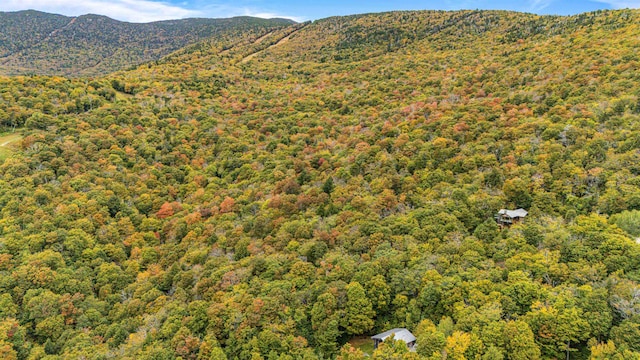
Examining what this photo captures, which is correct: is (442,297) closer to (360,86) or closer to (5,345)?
(5,345)

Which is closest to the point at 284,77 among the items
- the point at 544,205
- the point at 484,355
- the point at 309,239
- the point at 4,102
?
the point at 4,102

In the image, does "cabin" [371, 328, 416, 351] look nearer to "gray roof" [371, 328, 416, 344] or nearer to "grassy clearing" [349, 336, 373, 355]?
"gray roof" [371, 328, 416, 344]

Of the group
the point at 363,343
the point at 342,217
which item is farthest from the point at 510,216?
the point at 363,343

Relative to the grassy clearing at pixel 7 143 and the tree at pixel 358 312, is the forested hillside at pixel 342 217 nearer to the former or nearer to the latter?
the tree at pixel 358 312

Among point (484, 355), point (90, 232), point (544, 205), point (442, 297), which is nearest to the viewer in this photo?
point (484, 355)

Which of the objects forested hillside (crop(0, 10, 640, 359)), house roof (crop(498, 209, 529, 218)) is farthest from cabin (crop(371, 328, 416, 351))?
house roof (crop(498, 209, 529, 218))

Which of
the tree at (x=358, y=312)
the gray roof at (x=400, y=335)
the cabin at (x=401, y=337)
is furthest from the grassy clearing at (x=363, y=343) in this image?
the gray roof at (x=400, y=335)

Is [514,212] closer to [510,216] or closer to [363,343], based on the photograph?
[510,216]

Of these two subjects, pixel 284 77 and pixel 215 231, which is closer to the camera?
pixel 215 231
